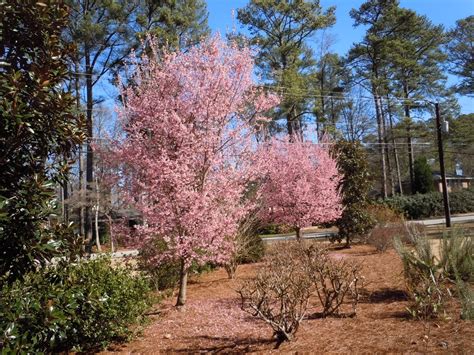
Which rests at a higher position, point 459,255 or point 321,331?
point 459,255

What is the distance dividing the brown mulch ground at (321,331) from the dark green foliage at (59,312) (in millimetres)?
482

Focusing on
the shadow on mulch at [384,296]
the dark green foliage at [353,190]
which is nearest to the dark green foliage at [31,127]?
the shadow on mulch at [384,296]

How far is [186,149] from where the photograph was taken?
7.92m

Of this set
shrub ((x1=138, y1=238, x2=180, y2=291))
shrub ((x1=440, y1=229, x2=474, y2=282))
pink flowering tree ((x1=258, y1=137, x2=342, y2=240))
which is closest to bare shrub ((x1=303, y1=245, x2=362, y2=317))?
shrub ((x1=440, y1=229, x2=474, y2=282))

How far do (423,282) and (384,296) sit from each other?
1.39 meters

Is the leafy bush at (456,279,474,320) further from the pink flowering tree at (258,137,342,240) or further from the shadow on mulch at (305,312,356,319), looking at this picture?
the pink flowering tree at (258,137,342,240)

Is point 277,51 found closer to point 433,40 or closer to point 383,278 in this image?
point 433,40

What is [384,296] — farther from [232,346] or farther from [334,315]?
[232,346]

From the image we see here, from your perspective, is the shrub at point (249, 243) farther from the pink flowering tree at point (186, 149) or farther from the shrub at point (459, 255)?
the shrub at point (459, 255)

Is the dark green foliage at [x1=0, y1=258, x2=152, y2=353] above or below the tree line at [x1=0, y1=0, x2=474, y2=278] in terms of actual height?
below

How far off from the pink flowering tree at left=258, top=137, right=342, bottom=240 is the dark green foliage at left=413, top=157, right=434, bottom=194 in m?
25.8

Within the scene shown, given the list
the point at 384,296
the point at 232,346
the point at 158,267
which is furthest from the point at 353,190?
the point at 232,346

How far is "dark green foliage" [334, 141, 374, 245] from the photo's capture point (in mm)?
16531

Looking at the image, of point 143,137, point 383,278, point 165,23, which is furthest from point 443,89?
point 143,137
